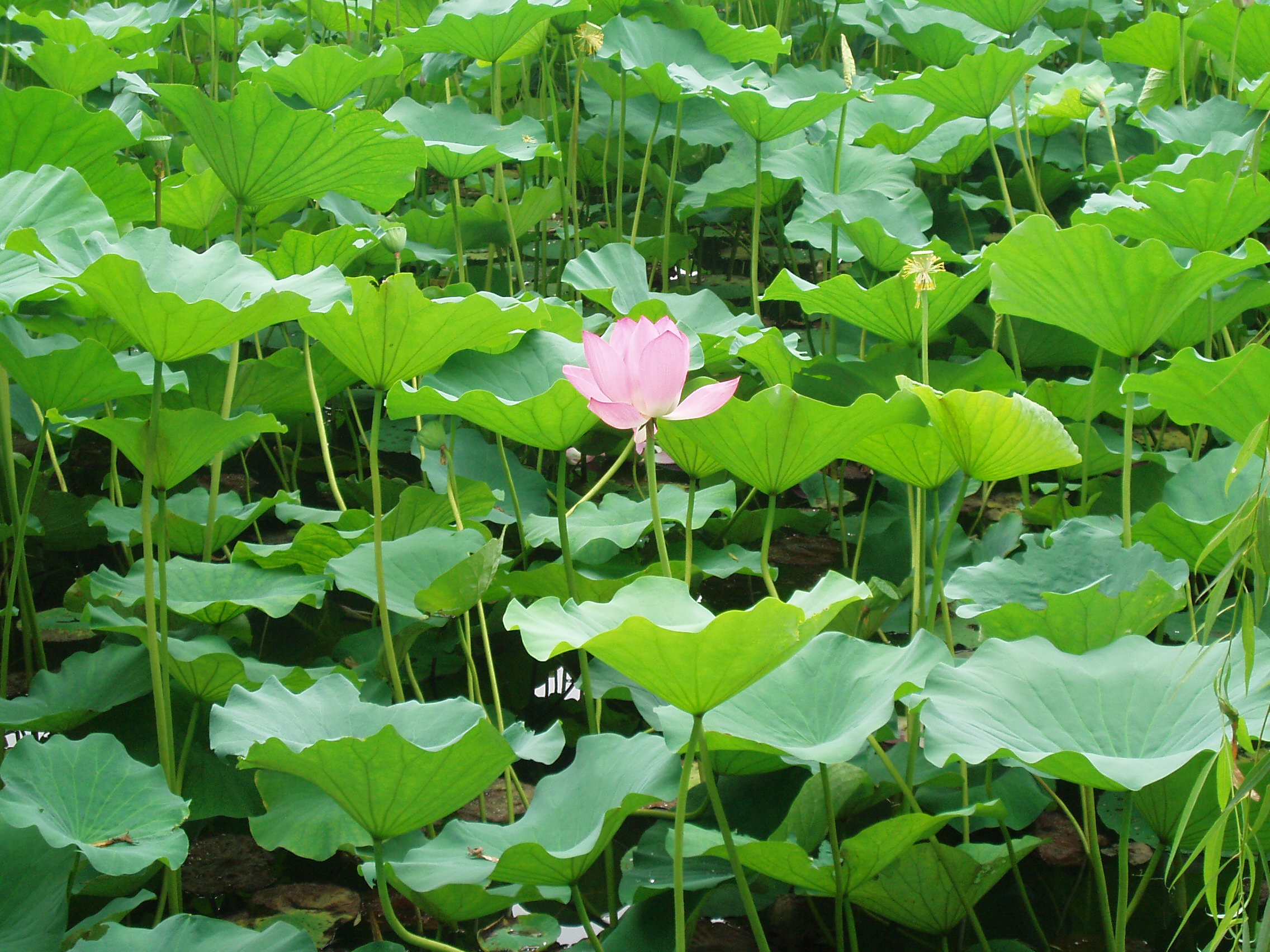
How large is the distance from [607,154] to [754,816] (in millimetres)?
1663

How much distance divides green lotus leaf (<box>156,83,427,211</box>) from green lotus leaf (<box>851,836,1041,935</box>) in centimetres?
109

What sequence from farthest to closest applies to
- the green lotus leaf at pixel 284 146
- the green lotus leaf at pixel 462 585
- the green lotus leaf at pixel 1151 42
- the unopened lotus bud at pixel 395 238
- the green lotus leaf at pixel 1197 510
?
the green lotus leaf at pixel 1151 42 < the unopened lotus bud at pixel 395 238 < the green lotus leaf at pixel 284 146 < the green lotus leaf at pixel 1197 510 < the green lotus leaf at pixel 462 585

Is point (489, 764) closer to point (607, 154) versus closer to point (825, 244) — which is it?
point (825, 244)

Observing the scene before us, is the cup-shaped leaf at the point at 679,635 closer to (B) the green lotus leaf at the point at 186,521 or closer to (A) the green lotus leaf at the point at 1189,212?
(B) the green lotus leaf at the point at 186,521

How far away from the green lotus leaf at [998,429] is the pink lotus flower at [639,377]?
8.2 inches

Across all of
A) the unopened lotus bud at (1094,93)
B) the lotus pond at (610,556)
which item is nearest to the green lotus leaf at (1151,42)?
the lotus pond at (610,556)

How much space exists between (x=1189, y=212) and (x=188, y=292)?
126 cm

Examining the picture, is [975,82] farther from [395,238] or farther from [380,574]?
[380,574]

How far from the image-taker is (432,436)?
1.34m

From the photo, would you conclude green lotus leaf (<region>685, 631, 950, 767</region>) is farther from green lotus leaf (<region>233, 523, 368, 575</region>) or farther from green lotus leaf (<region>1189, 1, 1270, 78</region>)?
green lotus leaf (<region>1189, 1, 1270, 78</region>)

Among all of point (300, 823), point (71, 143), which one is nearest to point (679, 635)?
point (300, 823)

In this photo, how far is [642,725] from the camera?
1.36 m

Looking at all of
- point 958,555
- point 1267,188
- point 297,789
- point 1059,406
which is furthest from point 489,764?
point 1267,188

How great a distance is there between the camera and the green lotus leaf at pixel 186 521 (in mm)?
1359
